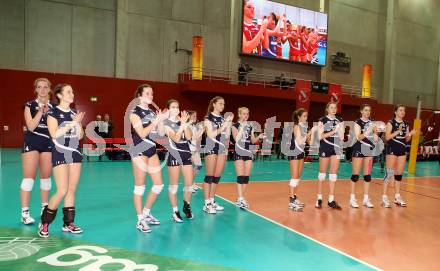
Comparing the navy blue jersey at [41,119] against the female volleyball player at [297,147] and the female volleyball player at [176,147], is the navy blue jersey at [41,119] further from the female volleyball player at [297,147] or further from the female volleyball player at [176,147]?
the female volleyball player at [297,147]

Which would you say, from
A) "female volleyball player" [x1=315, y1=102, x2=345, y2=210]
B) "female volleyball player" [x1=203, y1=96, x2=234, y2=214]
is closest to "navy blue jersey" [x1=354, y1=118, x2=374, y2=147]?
"female volleyball player" [x1=315, y1=102, x2=345, y2=210]

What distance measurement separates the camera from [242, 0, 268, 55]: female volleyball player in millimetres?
20344

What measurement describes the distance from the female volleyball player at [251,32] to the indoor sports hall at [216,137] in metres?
0.09

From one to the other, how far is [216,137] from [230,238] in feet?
5.69

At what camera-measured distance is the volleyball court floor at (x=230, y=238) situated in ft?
12.7

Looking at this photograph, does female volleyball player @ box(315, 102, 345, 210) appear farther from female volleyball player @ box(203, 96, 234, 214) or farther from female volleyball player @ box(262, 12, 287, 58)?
female volleyball player @ box(262, 12, 287, 58)

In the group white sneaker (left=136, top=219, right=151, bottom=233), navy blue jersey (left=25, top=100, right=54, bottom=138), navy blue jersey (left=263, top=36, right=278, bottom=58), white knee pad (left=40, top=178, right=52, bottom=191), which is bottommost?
white sneaker (left=136, top=219, right=151, bottom=233)

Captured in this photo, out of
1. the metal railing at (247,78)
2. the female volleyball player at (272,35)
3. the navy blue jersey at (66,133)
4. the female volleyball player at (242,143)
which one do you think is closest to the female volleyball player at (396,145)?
the female volleyball player at (242,143)

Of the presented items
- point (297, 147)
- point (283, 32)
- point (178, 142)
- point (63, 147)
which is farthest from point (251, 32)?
point (63, 147)

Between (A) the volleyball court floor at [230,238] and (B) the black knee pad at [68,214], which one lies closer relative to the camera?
(A) the volleyball court floor at [230,238]

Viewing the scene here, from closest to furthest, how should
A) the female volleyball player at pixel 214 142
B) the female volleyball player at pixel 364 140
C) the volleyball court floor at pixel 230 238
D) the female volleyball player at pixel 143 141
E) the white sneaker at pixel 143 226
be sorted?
the volleyball court floor at pixel 230 238 → the female volleyball player at pixel 143 141 → the white sneaker at pixel 143 226 → the female volleyball player at pixel 214 142 → the female volleyball player at pixel 364 140

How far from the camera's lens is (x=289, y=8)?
852 inches

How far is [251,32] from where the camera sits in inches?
809

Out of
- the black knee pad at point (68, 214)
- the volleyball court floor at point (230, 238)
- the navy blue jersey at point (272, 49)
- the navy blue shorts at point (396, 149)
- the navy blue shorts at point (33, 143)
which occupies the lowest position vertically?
the volleyball court floor at point (230, 238)
